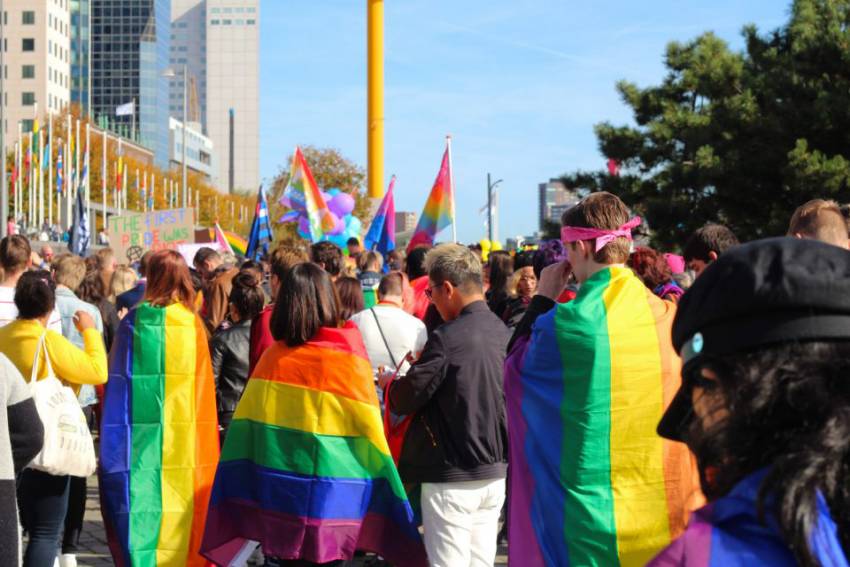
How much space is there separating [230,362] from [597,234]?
404 centimetres

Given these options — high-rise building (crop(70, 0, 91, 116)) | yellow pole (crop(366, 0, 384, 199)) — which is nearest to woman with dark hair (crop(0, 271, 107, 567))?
yellow pole (crop(366, 0, 384, 199))

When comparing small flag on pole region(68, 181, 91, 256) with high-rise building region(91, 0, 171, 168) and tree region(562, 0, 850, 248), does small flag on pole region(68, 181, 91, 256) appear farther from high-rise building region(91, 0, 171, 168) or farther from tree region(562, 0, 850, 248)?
high-rise building region(91, 0, 171, 168)

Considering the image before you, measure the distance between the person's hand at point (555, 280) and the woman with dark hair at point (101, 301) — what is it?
18.3 feet

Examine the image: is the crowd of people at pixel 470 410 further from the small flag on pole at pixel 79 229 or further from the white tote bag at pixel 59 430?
the small flag on pole at pixel 79 229

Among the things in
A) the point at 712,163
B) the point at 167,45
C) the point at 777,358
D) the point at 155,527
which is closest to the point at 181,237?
the point at 712,163

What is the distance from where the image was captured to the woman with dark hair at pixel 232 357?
24.0ft

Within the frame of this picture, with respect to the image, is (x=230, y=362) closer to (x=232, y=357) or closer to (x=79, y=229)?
(x=232, y=357)

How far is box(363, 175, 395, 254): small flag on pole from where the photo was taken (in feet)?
71.3

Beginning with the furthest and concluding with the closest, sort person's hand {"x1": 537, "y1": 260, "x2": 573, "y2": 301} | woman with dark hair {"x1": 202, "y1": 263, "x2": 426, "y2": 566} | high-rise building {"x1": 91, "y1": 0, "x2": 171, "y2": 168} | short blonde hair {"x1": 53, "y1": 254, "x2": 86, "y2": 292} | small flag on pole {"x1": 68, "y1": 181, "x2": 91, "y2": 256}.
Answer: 1. high-rise building {"x1": 91, "y1": 0, "x2": 171, "y2": 168}
2. small flag on pole {"x1": 68, "y1": 181, "x2": 91, "y2": 256}
3. short blonde hair {"x1": 53, "y1": 254, "x2": 86, "y2": 292}
4. woman with dark hair {"x1": 202, "y1": 263, "x2": 426, "y2": 566}
5. person's hand {"x1": 537, "y1": 260, "x2": 573, "y2": 301}

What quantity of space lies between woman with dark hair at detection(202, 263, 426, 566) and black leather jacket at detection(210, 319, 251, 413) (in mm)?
2210

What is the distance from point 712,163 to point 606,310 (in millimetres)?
21067

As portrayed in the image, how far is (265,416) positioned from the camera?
5.07 m

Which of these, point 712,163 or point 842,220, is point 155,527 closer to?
point 842,220

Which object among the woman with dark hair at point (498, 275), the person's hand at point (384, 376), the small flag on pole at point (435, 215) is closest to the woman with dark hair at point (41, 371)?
the person's hand at point (384, 376)
